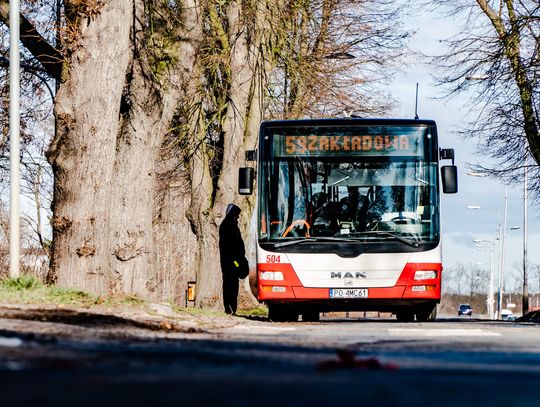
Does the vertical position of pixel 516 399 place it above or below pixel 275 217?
below

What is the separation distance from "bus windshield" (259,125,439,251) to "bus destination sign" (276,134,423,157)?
0.05 feet

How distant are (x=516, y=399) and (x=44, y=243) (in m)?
31.5

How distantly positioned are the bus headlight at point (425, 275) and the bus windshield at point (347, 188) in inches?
18.3

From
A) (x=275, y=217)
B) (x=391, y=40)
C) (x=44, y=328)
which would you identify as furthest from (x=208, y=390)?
(x=391, y=40)

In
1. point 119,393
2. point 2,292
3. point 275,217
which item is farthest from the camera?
point 275,217

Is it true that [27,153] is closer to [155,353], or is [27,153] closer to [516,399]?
[155,353]

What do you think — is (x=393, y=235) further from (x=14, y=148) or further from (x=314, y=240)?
(x=14, y=148)

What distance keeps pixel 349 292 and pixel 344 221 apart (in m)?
1.12

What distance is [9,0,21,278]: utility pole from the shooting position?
15258 mm

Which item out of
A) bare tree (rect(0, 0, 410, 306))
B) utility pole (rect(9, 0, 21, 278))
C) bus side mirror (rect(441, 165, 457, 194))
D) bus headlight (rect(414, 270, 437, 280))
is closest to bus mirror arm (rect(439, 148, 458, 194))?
bus side mirror (rect(441, 165, 457, 194))

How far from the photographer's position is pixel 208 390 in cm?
436

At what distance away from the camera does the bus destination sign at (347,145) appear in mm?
18344

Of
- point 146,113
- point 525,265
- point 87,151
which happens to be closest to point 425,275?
point 146,113

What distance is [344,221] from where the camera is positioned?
18156 millimetres
